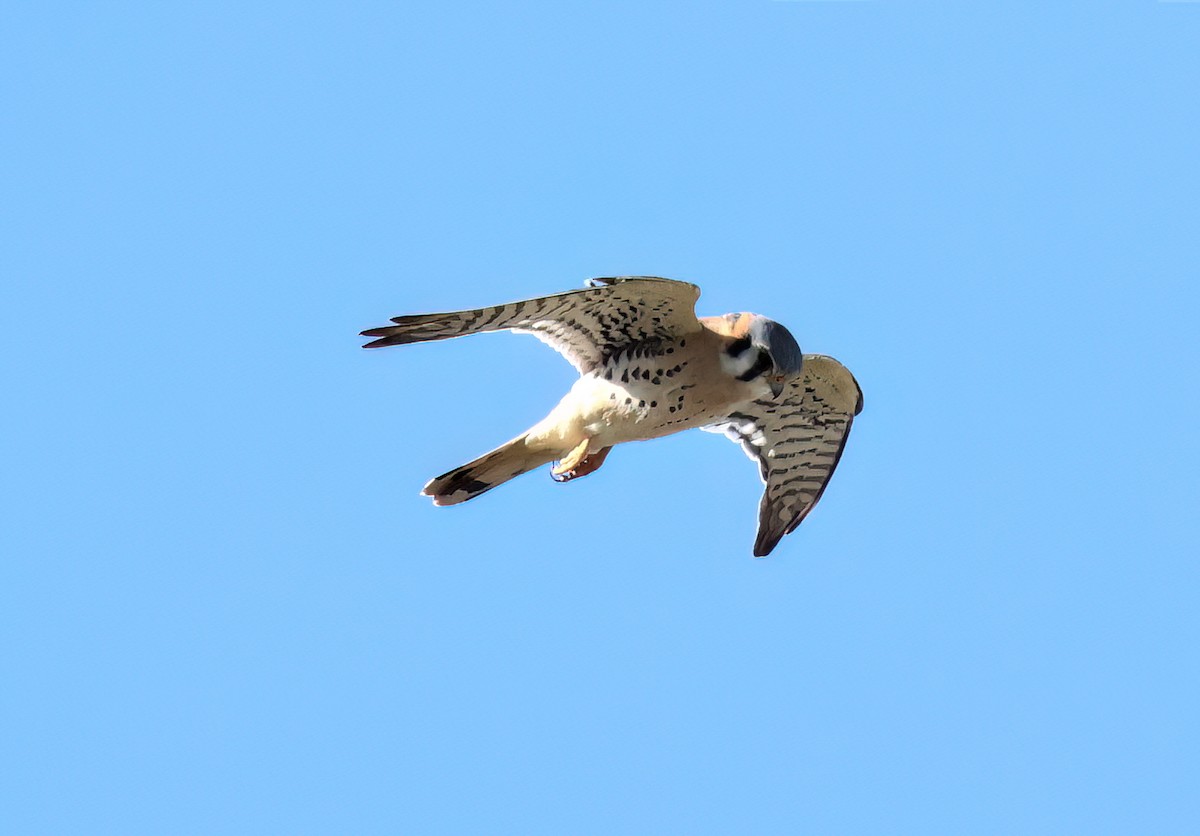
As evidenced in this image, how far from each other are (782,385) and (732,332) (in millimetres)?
491

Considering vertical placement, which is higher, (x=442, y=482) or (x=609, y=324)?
(x=609, y=324)

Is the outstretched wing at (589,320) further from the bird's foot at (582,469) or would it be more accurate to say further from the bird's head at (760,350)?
the bird's foot at (582,469)

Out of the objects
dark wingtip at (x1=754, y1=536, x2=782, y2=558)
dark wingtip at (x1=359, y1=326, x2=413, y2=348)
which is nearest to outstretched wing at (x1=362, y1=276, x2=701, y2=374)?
dark wingtip at (x1=359, y1=326, x2=413, y2=348)

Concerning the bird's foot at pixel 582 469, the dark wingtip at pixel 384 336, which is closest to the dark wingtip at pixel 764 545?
the bird's foot at pixel 582 469

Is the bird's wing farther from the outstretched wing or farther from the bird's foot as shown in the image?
the outstretched wing

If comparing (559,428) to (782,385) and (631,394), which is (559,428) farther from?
(782,385)

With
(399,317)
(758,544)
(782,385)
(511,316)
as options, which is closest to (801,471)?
(758,544)

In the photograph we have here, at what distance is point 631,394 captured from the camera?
10.3 meters

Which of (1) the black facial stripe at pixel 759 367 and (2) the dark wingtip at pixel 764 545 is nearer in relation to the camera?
(1) the black facial stripe at pixel 759 367

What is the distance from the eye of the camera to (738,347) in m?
10.4

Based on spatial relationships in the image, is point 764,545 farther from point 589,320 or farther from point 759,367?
point 589,320

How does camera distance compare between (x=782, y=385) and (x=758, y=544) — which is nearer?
(x=782, y=385)

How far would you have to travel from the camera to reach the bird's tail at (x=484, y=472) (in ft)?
34.2

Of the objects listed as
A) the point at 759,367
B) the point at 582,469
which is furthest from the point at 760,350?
the point at 582,469
